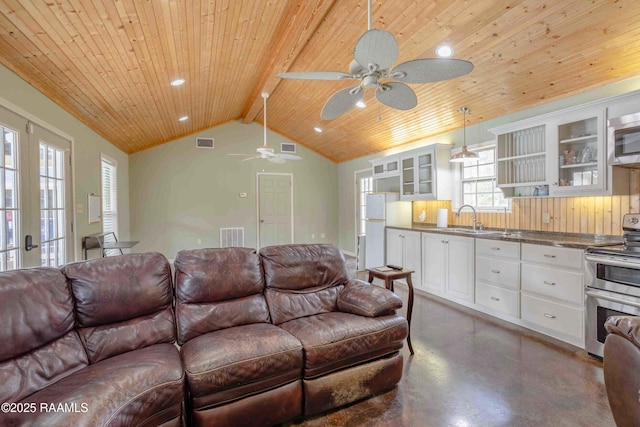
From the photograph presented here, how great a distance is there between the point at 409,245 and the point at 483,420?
321 centimetres

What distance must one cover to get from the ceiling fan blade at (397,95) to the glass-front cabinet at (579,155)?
1.97m

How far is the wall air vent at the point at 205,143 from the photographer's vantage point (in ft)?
24.3

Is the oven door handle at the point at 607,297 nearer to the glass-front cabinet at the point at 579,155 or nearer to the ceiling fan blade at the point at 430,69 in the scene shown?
the glass-front cabinet at the point at 579,155

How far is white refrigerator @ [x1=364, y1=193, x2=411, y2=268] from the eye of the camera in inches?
224

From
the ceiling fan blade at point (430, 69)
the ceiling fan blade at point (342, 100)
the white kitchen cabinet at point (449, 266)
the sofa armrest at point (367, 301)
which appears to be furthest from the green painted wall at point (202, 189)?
the ceiling fan blade at point (430, 69)

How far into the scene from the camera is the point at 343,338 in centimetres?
206

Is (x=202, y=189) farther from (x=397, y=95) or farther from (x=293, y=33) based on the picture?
(x=397, y=95)

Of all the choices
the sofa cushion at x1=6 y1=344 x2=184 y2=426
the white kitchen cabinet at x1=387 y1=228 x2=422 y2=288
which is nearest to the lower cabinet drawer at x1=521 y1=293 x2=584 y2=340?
the white kitchen cabinet at x1=387 y1=228 x2=422 y2=288

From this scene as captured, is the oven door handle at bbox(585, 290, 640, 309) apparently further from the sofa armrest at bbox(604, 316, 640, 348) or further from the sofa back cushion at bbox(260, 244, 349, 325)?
the sofa back cushion at bbox(260, 244, 349, 325)

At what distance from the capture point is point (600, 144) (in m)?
2.98

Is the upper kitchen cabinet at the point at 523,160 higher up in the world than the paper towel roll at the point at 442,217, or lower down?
higher up

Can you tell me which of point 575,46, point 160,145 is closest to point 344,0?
point 575,46

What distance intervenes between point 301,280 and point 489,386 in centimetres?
163

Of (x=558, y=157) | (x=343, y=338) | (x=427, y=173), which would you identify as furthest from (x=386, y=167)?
(x=343, y=338)
